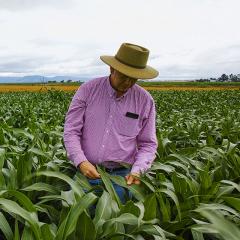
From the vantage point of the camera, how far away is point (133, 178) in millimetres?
2689

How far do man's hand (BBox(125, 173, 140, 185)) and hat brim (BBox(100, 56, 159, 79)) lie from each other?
58 centimetres

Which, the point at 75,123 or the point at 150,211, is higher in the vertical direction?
the point at 75,123

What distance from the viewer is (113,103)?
111 inches

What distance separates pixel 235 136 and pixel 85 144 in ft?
11.0

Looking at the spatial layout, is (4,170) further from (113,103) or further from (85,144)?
(113,103)

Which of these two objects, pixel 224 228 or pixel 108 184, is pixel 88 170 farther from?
pixel 224 228

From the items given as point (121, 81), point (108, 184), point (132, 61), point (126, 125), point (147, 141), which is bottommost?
point (108, 184)

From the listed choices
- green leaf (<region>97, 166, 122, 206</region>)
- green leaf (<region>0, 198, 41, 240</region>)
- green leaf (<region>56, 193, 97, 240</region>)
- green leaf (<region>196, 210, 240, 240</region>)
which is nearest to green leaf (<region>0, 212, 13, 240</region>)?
Answer: green leaf (<region>0, 198, 41, 240</region>)

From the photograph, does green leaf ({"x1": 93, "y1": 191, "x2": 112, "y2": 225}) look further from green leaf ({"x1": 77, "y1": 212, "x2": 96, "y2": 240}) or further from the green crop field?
green leaf ({"x1": 77, "y1": 212, "x2": 96, "y2": 240})

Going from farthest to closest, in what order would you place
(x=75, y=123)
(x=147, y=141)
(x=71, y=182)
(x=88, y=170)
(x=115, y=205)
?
(x=147, y=141), (x=75, y=123), (x=88, y=170), (x=71, y=182), (x=115, y=205)

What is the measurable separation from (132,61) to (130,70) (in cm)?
11

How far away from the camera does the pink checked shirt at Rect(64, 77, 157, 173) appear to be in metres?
2.80

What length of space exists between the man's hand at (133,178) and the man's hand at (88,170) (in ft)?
0.62

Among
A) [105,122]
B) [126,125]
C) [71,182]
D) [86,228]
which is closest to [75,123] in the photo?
[105,122]
